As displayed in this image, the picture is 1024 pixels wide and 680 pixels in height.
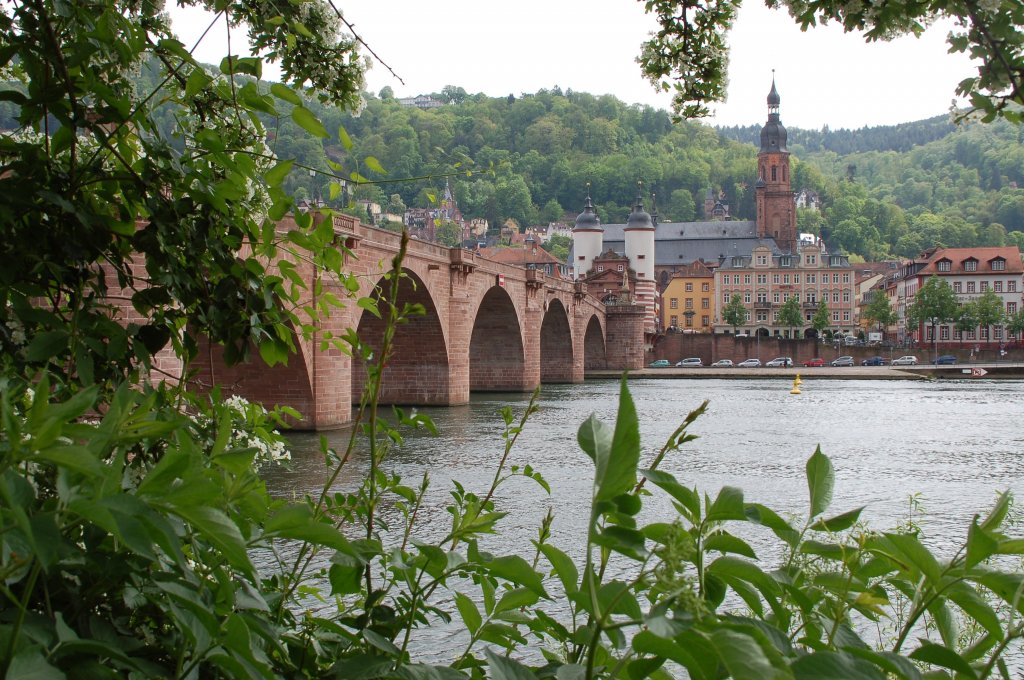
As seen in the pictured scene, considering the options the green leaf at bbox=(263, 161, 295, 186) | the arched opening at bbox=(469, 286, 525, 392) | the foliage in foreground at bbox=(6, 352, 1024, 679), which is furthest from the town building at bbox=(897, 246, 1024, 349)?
the foliage in foreground at bbox=(6, 352, 1024, 679)

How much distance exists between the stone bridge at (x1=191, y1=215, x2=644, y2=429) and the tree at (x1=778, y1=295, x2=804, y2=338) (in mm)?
33283

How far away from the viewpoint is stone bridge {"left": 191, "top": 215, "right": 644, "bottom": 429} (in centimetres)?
2153

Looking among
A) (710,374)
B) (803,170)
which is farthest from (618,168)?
(710,374)

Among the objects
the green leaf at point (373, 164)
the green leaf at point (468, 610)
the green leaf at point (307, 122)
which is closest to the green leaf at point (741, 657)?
the green leaf at point (468, 610)

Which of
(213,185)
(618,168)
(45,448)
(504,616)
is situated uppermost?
(618,168)

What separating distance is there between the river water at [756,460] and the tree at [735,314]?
5402 cm

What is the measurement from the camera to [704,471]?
661 inches

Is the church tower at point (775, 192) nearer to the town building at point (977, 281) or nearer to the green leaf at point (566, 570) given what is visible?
the town building at point (977, 281)

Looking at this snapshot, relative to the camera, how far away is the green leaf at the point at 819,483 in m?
1.47

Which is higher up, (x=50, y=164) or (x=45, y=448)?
(x=50, y=164)

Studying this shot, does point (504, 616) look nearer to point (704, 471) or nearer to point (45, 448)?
point (45, 448)

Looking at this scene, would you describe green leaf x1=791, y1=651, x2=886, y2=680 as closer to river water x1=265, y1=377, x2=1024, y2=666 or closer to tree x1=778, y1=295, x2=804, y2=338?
river water x1=265, y1=377, x2=1024, y2=666

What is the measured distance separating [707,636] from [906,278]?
311 feet

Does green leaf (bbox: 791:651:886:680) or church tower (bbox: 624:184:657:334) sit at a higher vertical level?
church tower (bbox: 624:184:657:334)
